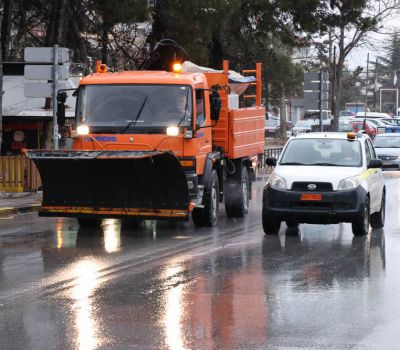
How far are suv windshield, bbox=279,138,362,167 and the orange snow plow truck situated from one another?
4.83 ft

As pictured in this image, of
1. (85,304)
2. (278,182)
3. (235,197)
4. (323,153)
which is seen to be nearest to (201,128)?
(278,182)

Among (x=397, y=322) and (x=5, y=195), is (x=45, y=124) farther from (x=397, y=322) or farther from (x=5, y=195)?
(x=397, y=322)

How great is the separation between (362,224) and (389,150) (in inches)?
889

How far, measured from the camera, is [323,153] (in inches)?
669

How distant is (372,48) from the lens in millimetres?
54000

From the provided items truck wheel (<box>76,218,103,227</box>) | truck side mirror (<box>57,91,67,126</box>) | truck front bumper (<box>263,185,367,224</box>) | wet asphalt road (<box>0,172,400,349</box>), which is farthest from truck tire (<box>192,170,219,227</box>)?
truck side mirror (<box>57,91,67,126</box>)

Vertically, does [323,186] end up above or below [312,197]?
above

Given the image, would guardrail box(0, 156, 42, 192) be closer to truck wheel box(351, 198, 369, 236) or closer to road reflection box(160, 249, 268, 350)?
truck wheel box(351, 198, 369, 236)

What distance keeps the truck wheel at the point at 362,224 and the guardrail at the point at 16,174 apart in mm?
11468

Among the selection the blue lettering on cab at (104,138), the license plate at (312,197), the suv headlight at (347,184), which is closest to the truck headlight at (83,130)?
the blue lettering on cab at (104,138)

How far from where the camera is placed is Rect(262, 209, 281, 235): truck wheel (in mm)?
16156

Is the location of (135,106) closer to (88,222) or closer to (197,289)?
(88,222)

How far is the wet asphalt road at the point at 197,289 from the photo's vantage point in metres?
8.48

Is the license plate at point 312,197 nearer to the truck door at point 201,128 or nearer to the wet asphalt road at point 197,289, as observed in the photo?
the wet asphalt road at point 197,289
